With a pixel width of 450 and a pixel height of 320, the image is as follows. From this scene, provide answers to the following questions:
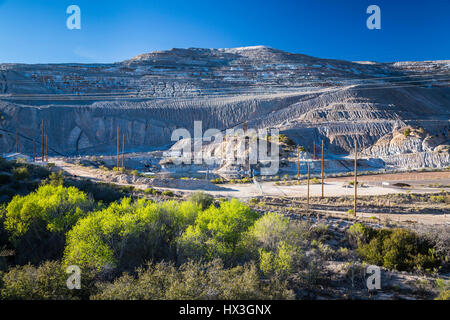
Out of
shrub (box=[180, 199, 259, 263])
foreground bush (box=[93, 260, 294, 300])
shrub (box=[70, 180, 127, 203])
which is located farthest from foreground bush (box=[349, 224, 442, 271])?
shrub (box=[70, 180, 127, 203])

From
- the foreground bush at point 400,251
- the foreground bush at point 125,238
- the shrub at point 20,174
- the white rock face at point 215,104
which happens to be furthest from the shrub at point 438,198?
the shrub at point 20,174

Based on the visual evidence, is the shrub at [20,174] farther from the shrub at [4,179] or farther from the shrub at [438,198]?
the shrub at [438,198]

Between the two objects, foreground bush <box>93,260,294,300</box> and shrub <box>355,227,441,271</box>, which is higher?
foreground bush <box>93,260,294,300</box>

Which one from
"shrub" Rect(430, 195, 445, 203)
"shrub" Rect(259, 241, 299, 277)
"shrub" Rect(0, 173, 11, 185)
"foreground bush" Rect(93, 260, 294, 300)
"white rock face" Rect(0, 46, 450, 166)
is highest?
"white rock face" Rect(0, 46, 450, 166)

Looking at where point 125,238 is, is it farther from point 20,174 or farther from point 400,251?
point 20,174

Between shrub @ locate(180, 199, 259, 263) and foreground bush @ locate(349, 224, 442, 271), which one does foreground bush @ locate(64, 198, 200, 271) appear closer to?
shrub @ locate(180, 199, 259, 263)
